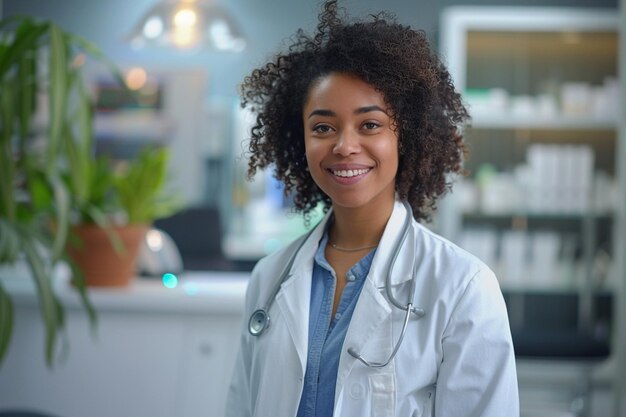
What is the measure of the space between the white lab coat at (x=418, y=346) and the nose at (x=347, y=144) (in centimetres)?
15

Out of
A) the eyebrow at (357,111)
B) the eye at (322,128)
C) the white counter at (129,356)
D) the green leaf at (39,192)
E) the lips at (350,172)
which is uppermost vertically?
the eyebrow at (357,111)

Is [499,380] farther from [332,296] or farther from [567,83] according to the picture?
[567,83]

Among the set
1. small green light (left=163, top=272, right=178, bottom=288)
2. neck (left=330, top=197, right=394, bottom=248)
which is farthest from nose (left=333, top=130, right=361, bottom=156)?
small green light (left=163, top=272, right=178, bottom=288)

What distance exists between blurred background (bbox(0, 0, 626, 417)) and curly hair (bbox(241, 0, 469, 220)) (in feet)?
4.93

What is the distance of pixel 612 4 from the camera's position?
232 inches

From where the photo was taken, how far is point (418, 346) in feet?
4.38

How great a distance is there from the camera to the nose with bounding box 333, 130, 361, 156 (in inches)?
54.0

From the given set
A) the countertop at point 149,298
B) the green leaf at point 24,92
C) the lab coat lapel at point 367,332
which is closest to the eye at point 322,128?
the lab coat lapel at point 367,332

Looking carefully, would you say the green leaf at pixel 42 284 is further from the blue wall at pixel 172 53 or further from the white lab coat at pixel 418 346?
the blue wall at pixel 172 53

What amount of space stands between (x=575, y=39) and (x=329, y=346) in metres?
4.39

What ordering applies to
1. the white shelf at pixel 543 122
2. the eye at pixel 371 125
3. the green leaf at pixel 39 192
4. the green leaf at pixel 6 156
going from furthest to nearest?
1. the white shelf at pixel 543 122
2. the green leaf at pixel 39 192
3. the green leaf at pixel 6 156
4. the eye at pixel 371 125

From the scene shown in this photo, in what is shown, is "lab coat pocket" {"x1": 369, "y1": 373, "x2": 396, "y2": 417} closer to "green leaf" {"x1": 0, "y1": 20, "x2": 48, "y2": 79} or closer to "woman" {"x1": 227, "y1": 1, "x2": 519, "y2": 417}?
"woman" {"x1": 227, "y1": 1, "x2": 519, "y2": 417}

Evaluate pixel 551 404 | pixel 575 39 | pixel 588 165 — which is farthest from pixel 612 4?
pixel 551 404

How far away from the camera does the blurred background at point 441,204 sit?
3.14 metres
